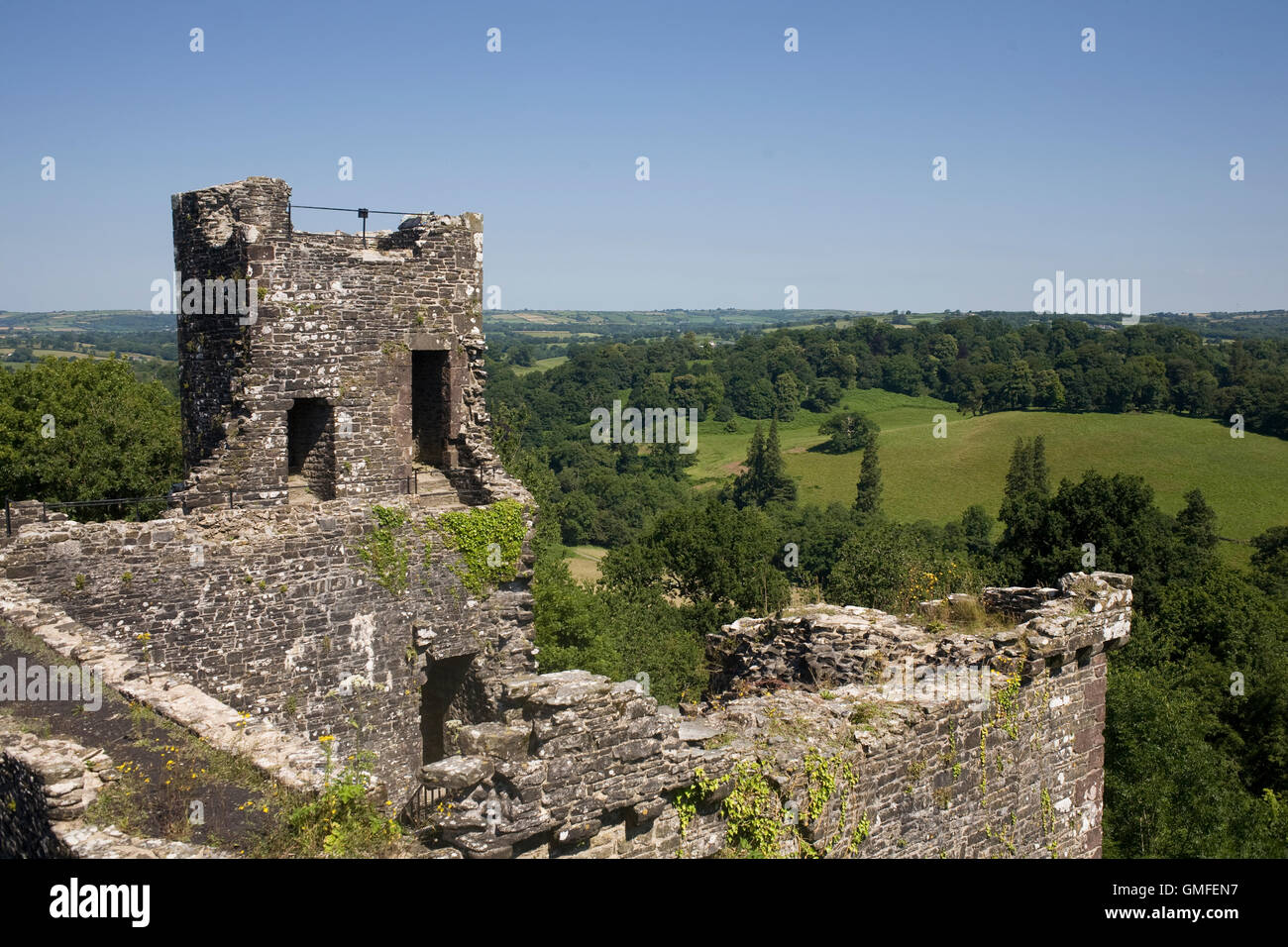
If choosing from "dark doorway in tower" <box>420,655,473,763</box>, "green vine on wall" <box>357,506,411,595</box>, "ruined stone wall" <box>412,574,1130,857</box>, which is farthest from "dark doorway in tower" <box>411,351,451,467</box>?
"ruined stone wall" <box>412,574,1130,857</box>

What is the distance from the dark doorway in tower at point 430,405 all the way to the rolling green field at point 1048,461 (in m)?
62.9

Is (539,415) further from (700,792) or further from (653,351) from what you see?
(700,792)

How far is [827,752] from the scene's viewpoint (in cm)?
1070

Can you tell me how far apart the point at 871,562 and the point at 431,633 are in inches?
1151

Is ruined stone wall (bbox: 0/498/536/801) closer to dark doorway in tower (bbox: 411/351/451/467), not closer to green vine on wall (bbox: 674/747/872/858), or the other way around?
dark doorway in tower (bbox: 411/351/451/467)

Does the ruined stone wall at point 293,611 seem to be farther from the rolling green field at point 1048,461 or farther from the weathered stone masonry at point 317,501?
the rolling green field at point 1048,461

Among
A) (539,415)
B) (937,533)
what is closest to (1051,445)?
(937,533)

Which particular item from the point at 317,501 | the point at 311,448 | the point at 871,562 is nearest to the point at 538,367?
the point at 871,562

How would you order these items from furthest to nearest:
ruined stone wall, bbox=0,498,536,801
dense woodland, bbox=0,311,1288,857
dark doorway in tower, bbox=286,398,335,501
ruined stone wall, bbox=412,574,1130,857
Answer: dense woodland, bbox=0,311,1288,857 → dark doorway in tower, bbox=286,398,335,501 → ruined stone wall, bbox=0,498,536,801 → ruined stone wall, bbox=412,574,1130,857

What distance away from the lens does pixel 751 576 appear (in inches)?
1597

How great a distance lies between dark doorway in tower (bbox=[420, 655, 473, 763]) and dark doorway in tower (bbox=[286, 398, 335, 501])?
8.69ft

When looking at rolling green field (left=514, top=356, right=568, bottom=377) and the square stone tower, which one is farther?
rolling green field (left=514, top=356, right=568, bottom=377)

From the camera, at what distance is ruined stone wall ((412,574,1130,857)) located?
894 centimetres

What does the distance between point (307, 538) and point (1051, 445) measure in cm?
8372
